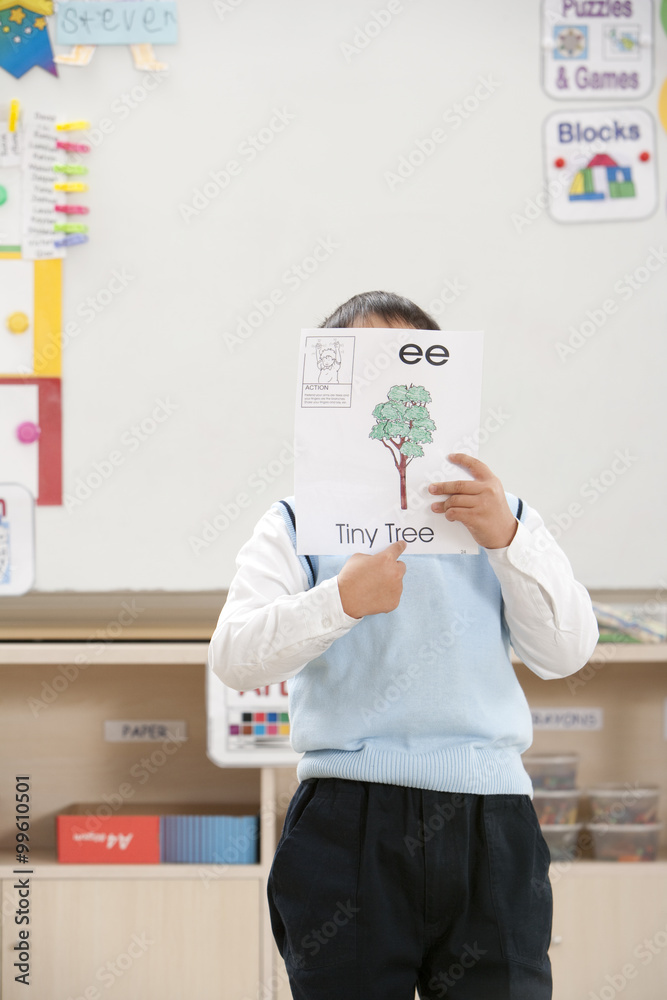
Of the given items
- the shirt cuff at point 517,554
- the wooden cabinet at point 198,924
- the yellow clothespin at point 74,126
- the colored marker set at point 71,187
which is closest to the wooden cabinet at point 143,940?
the wooden cabinet at point 198,924

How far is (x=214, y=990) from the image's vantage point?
1.72m

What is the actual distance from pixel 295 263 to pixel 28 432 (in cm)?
75

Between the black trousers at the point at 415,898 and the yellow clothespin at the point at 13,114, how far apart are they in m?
1.83

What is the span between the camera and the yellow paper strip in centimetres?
202

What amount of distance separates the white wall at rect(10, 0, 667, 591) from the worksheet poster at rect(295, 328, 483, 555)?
1.18m

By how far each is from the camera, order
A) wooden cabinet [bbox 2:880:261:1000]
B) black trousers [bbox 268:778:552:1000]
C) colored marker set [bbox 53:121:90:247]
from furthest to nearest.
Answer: colored marker set [bbox 53:121:90:247] → wooden cabinet [bbox 2:880:261:1000] → black trousers [bbox 268:778:552:1000]

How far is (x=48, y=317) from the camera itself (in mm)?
2023

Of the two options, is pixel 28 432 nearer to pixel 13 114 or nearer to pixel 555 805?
pixel 13 114

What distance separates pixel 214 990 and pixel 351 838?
1166 millimetres

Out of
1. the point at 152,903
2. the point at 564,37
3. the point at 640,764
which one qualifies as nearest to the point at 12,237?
the point at 564,37

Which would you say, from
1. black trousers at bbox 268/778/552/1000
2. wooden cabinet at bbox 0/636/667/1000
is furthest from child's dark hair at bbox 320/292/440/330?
wooden cabinet at bbox 0/636/667/1000

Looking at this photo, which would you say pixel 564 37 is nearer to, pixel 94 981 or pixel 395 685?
pixel 395 685

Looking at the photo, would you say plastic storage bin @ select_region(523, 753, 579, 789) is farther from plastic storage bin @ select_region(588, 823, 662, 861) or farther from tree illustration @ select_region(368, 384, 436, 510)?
tree illustration @ select_region(368, 384, 436, 510)

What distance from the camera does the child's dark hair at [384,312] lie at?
36.5 inches
